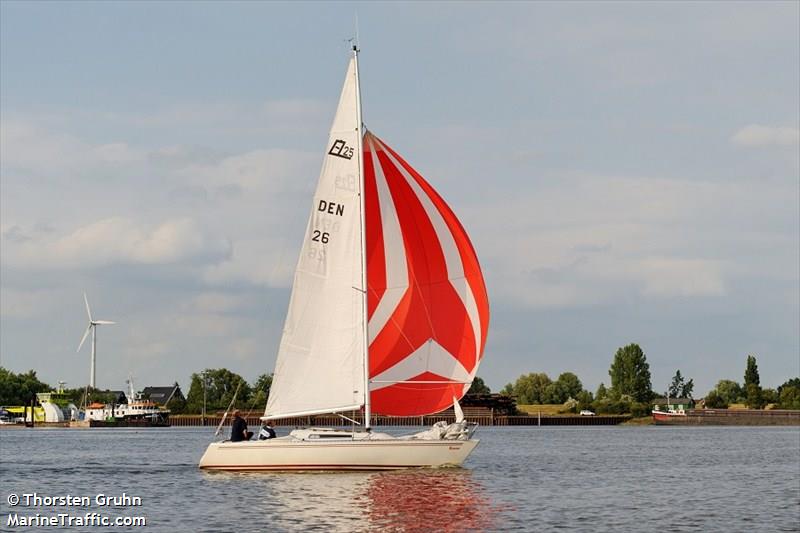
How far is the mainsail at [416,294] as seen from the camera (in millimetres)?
46219

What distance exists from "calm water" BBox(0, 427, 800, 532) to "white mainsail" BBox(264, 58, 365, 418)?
3.31 m

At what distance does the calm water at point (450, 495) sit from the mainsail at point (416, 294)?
3.80m

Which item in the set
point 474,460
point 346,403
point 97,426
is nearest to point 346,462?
point 346,403

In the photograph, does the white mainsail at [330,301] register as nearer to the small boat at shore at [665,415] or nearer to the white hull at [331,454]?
the white hull at [331,454]

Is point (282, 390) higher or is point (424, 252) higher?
point (424, 252)

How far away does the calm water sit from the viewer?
33.9m

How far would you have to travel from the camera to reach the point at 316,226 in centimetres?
4550

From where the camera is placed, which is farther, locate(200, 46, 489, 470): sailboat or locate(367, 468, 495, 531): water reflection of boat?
locate(200, 46, 489, 470): sailboat

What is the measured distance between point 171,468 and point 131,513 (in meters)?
19.0

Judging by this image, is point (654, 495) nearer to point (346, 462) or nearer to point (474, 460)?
point (346, 462)

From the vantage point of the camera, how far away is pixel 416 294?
4666cm

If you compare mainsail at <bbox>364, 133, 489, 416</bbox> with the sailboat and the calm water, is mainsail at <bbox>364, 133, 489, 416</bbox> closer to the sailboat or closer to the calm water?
the sailboat

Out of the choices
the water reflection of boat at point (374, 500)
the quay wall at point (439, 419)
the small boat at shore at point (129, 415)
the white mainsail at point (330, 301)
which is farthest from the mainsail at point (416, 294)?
the small boat at shore at point (129, 415)

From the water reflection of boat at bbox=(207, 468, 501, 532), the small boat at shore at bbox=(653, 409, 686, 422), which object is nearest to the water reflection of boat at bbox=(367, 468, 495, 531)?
the water reflection of boat at bbox=(207, 468, 501, 532)
